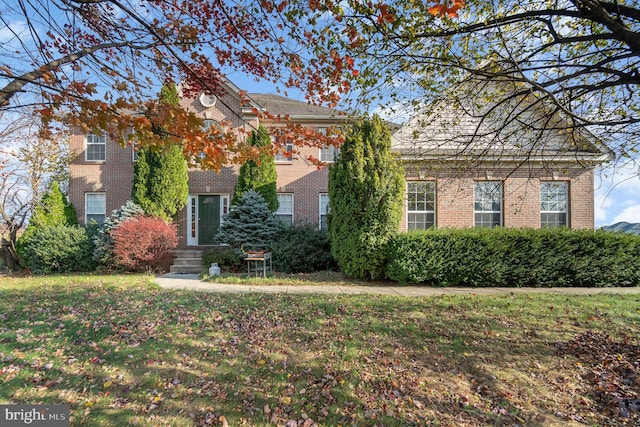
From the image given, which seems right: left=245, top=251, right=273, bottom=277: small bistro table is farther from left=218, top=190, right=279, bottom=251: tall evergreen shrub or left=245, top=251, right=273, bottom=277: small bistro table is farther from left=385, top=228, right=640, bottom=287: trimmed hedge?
left=385, top=228, right=640, bottom=287: trimmed hedge

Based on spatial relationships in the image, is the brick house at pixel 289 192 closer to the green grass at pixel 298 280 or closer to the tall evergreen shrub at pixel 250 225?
the tall evergreen shrub at pixel 250 225

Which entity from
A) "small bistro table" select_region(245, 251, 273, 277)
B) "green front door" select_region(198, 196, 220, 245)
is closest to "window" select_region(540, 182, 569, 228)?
"small bistro table" select_region(245, 251, 273, 277)

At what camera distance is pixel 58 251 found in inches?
430

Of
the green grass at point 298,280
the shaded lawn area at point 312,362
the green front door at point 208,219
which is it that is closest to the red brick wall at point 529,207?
the green grass at point 298,280

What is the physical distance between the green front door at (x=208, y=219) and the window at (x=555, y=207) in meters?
12.9

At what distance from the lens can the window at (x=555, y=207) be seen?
1138cm

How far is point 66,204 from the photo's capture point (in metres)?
12.9

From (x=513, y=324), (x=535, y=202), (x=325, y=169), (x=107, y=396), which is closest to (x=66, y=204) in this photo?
(x=325, y=169)

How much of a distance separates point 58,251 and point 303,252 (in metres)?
8.67

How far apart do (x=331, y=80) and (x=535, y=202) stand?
1013 centimetres

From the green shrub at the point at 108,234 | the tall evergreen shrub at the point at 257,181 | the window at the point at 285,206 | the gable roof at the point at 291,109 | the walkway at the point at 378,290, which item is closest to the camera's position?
the walkway at the point at 378,290

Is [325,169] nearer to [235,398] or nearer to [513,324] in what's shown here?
[513,324]

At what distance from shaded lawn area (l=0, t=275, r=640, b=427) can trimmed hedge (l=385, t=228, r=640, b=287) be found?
2174 millimetres

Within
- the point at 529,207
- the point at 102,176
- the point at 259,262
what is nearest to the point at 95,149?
the point at 102,176
